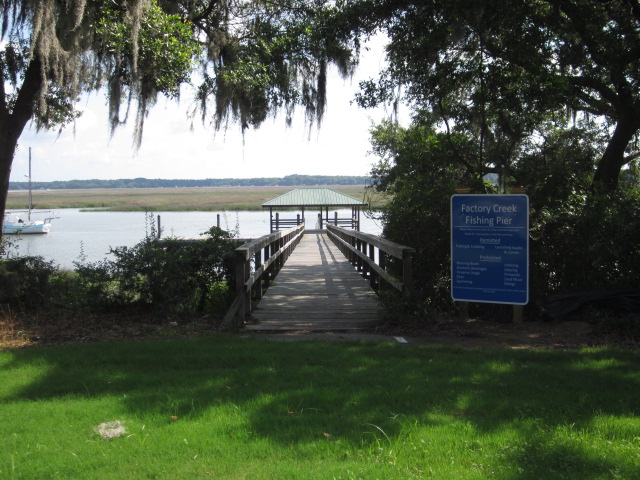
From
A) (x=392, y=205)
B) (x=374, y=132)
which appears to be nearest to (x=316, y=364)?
(x=392, y=205)

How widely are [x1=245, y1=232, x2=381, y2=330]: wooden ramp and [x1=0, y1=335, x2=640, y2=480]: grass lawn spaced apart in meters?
1.50

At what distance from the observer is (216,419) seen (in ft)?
12.4

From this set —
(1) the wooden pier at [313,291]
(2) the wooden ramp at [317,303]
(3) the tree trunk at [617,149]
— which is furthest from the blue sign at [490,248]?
(3) the tree trunk at [617,149]

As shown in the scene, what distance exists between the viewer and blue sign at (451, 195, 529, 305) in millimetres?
6855

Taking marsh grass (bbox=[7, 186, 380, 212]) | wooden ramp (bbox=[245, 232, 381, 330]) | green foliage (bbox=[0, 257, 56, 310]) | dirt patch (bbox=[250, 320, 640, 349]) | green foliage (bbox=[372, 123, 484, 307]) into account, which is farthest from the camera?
marsh grass (bbox=[7, 186, 380, 212])

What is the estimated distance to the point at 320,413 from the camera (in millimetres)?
3914

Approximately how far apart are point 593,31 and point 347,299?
222 inches

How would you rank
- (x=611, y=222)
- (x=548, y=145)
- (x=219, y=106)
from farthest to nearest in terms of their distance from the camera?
(x=548, y=145), (x=219, y=106), (x=611, y=222)

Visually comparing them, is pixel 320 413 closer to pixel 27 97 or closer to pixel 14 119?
pixel 14 119

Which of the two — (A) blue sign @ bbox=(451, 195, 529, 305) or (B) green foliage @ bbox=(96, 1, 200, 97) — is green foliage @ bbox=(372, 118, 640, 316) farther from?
(B) green foliage @ bbox=(96, 1, 200, 97)

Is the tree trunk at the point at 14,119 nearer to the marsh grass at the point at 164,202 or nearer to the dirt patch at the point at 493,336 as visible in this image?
the dirt patch at the point at 493,336

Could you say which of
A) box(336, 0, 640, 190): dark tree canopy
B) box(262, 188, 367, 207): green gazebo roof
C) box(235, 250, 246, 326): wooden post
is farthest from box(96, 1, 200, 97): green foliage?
box(262, 188, 367, 207): green gazebo roof

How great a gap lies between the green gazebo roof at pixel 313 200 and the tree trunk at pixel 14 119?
23907mm

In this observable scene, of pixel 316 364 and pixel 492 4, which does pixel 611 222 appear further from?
pixel 316 364
